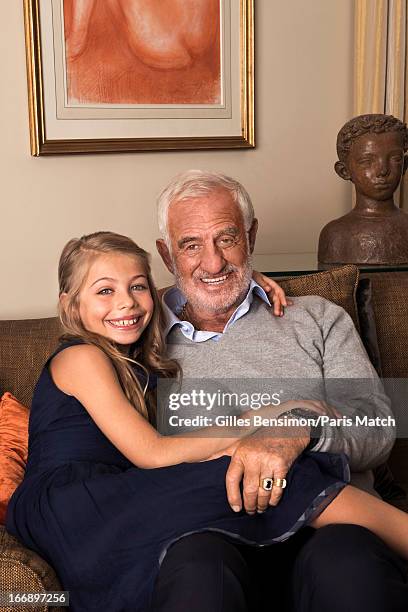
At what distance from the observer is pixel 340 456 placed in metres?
1.68

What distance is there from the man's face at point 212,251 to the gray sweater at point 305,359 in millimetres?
84

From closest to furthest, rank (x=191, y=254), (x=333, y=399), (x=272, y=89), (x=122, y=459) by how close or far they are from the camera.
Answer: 1. (x=122, y=459)
2. (x=333, y=399)
3. (x=191, y=254)
4. (x=272, y=89)

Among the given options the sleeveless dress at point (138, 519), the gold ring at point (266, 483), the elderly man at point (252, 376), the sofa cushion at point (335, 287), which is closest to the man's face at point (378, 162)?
the sofa cushion at point (335, 287)

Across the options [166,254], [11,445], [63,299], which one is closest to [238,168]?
[166,254]

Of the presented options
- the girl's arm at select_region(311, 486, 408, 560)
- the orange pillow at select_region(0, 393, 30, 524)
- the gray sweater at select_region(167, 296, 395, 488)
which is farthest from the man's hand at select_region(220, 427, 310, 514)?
the orange pillow at select_region(0, 393, 30, 524)

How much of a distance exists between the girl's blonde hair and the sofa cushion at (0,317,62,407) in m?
0.32

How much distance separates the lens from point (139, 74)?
296 cm

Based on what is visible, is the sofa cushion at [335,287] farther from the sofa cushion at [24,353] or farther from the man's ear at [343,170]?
the sofa cushion at [24,353]

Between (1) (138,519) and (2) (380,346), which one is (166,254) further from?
(1) (138,519)

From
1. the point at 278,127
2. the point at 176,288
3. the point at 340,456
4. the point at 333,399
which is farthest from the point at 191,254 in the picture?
the point at 278,127

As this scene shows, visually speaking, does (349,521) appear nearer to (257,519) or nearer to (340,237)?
(257,519)

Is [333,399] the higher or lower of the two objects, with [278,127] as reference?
lower

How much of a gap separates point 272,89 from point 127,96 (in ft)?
1.95

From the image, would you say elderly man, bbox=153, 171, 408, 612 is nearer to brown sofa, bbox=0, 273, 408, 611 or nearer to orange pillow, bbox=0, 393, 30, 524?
brown sofa, bbox=0, 273, 408, 611
